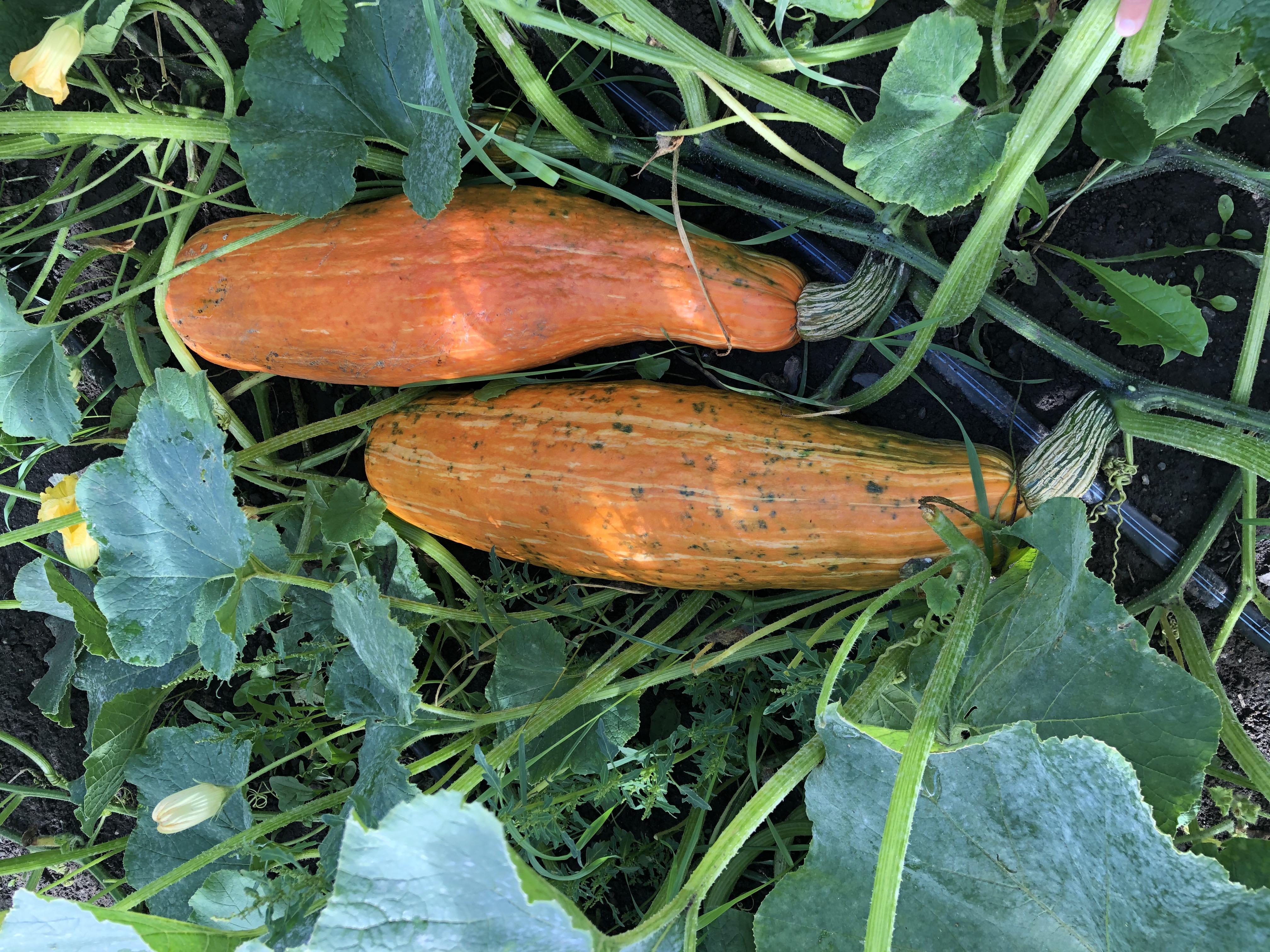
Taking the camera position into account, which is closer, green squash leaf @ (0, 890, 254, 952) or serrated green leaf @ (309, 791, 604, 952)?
serrated green leaf @ (309, 791, 604, 952)

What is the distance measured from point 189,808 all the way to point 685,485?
1061 mm

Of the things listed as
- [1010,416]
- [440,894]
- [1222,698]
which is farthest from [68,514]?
[1222,698]

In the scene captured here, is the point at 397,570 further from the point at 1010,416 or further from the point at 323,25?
the point at 1010,416

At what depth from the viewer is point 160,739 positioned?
181 centimetres

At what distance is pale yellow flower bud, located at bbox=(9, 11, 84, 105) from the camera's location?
144 cm

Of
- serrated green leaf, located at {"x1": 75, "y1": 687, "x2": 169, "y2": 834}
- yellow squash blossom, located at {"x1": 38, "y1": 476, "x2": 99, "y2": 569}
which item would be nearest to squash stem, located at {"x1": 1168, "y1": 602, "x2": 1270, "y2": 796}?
serrated green leaf, located at {"x1": 75, "y1": 687, "x2": 169, "y2": 834}

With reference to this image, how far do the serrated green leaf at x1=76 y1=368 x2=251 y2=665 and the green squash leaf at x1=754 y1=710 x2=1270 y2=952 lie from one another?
106 centimetres

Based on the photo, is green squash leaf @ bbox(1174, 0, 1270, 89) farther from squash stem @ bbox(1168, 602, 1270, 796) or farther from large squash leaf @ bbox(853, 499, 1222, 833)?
squash stem @ bbox(1168, 602, 1270, 796)


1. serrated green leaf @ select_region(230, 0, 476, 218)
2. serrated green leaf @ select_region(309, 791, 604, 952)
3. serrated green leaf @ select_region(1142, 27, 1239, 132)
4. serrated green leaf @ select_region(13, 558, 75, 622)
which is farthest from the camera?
serrated green leaf @ select_region(13, 558, 75, 622)

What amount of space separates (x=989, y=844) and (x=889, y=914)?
0.99 ft

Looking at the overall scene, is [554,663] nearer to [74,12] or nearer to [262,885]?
[262,885]

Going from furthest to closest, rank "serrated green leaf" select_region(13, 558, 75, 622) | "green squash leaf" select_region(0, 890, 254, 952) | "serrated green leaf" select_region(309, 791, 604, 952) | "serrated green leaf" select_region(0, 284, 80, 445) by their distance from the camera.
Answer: "serrated green leaf" select_region(13, 558, 75, 622)
"serrated green leaf" select_region(0, 284, 80, 445)
"green squash leaf" select_region(0, 890, 254, 952)
"serrated green leaf" select_region(309, 791, 604, 952)

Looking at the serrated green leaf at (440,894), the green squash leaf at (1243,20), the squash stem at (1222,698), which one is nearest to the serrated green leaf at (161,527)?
the serrated green leaf at (440,894)

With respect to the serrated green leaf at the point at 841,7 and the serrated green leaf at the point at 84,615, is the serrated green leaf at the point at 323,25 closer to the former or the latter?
the serrated green leaf at the point at 841,7
